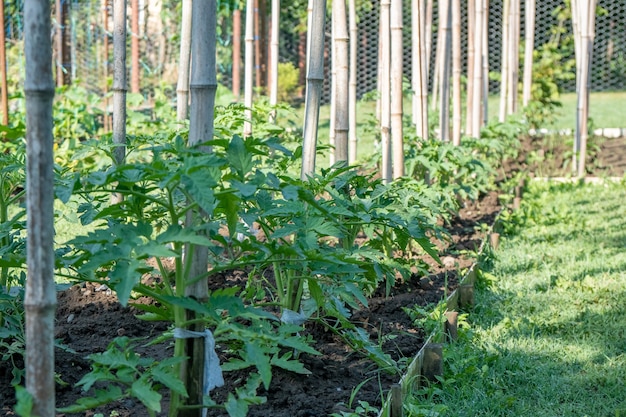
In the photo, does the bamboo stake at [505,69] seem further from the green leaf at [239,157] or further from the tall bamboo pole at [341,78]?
the green leaf at [239,157]

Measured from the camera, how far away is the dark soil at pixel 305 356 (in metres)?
2.63

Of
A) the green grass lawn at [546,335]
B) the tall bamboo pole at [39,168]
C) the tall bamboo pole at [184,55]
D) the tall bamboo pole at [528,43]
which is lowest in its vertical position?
the green grass lawn at [546,335]

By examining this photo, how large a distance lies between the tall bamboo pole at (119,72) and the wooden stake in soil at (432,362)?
1.88 m

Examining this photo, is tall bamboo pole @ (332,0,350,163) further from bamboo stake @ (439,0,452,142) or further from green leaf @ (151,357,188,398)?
bamboo stake @ (439,0,452,142)

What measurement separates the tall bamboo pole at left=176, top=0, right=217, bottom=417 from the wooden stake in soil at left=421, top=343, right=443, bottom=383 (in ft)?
3.81

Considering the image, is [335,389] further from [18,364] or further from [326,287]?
[18,364]

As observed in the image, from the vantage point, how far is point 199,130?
2.18 m

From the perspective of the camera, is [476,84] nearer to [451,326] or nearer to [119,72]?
[119,72]

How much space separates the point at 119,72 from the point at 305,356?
6.82 ft

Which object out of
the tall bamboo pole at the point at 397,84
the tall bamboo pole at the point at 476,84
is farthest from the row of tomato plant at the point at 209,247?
the tall bamboo pole at the point at 476,84

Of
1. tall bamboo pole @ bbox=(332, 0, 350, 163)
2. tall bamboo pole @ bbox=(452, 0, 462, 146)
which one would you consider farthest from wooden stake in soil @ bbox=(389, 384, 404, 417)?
tall bamboo pole @ bbox=(452, 0, 462, 146)

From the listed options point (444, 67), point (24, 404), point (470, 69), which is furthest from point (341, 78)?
point (470, 69)

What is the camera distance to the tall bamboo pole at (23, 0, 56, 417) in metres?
1.60

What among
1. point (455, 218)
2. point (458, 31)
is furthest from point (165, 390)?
point (458, 31)
